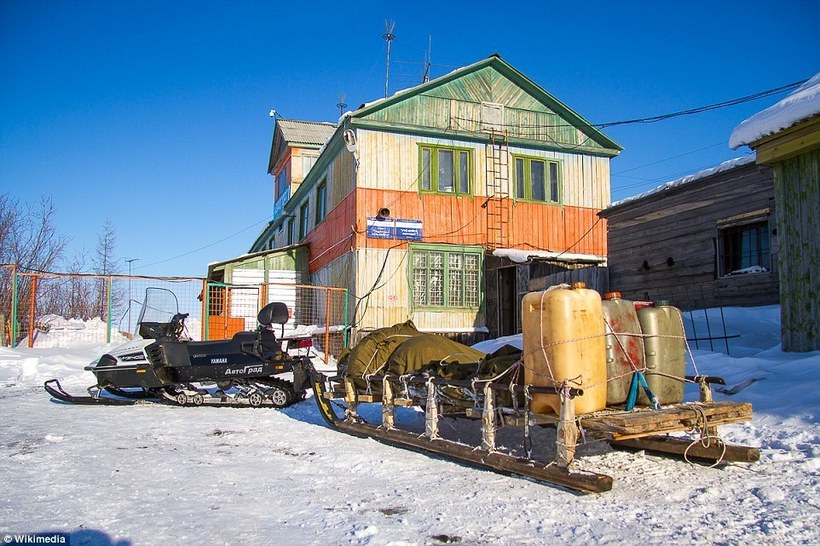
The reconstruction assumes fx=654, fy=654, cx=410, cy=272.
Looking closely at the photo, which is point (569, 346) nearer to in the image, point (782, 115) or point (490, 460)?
point (490, 460)

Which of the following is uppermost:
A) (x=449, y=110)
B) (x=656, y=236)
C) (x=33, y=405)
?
(x=449, y=110)

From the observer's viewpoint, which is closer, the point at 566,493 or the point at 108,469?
the point at 566,493

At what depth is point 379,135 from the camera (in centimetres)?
1752

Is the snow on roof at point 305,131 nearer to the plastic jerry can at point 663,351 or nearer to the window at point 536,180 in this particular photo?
the window at point 536,180

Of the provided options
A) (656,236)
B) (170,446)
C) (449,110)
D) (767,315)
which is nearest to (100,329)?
(449,110)

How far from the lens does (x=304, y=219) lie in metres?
24.8

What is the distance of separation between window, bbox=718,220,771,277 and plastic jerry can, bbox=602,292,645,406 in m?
7.75

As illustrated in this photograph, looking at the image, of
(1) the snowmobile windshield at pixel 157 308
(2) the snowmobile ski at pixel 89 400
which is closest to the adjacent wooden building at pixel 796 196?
(1) the snowmobile windshield at pixel 157 308

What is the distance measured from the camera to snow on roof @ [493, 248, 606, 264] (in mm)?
16750

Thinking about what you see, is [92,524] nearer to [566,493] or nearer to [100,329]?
[566,493]

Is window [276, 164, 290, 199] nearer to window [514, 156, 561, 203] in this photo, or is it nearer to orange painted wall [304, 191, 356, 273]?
orange painted wall [304, 191, 356, 273]

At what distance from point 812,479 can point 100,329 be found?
17.2 meters

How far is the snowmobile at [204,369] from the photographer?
978 cm
